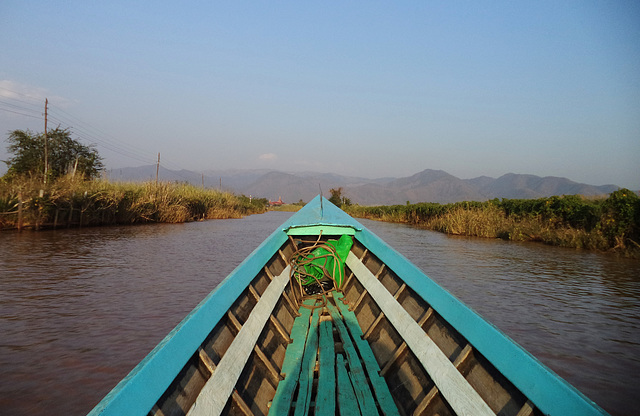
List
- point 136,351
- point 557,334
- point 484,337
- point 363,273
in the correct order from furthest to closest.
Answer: point 557,334, point 363,273, point 136,351, point 484,337

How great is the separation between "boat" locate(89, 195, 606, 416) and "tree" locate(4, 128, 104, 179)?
26.1m

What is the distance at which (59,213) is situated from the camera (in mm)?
13812

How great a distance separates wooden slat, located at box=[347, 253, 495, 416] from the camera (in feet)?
5.56

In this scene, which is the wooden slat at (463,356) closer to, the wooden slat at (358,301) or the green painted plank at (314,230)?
the wooden slat at (358,301)

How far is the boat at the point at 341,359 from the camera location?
151cm

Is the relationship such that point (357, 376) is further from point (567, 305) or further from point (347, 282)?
point (567, 305)

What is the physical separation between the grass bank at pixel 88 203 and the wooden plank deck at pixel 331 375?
43.4 ft

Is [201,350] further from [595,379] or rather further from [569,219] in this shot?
[569,219]

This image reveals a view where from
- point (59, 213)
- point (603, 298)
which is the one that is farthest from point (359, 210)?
point (603, 298)

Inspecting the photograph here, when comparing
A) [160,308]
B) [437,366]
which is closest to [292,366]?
[437,366]

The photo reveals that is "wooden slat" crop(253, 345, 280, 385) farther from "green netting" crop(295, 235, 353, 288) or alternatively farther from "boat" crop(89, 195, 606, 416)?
"green netting" crop(295, 235, 353, 288)

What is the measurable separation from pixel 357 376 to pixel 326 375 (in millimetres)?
216

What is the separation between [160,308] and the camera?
5.00m

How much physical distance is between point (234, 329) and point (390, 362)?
43.4 inches
